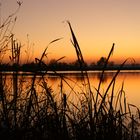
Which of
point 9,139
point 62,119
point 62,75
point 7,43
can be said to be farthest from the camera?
point 7,43

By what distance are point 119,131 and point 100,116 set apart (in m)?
0.22

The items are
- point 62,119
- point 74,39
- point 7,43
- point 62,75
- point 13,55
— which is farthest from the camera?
point 7,43

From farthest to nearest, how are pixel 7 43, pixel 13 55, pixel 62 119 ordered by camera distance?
pixel 7 43, pixel 62 119, pixel 13 55

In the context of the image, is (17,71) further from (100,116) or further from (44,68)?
(100,116)

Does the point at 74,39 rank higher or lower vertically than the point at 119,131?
higher

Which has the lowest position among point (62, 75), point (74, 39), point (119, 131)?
point (119, 131)

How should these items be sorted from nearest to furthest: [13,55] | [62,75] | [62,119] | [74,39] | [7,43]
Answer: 1. [74,39]
2. [62,75]
3. [13,55]
4. [62,119]
5. [7,43]

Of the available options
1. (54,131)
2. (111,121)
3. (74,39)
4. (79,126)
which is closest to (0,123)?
(54,131)

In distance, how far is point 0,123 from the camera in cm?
332

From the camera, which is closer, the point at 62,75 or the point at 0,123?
the point at 62,75

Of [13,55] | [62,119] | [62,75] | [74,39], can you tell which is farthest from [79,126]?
[74,39]

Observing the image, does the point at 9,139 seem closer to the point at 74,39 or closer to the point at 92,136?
the point at 92,136

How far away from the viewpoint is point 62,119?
3.43 metres

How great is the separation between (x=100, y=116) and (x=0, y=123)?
91cm
